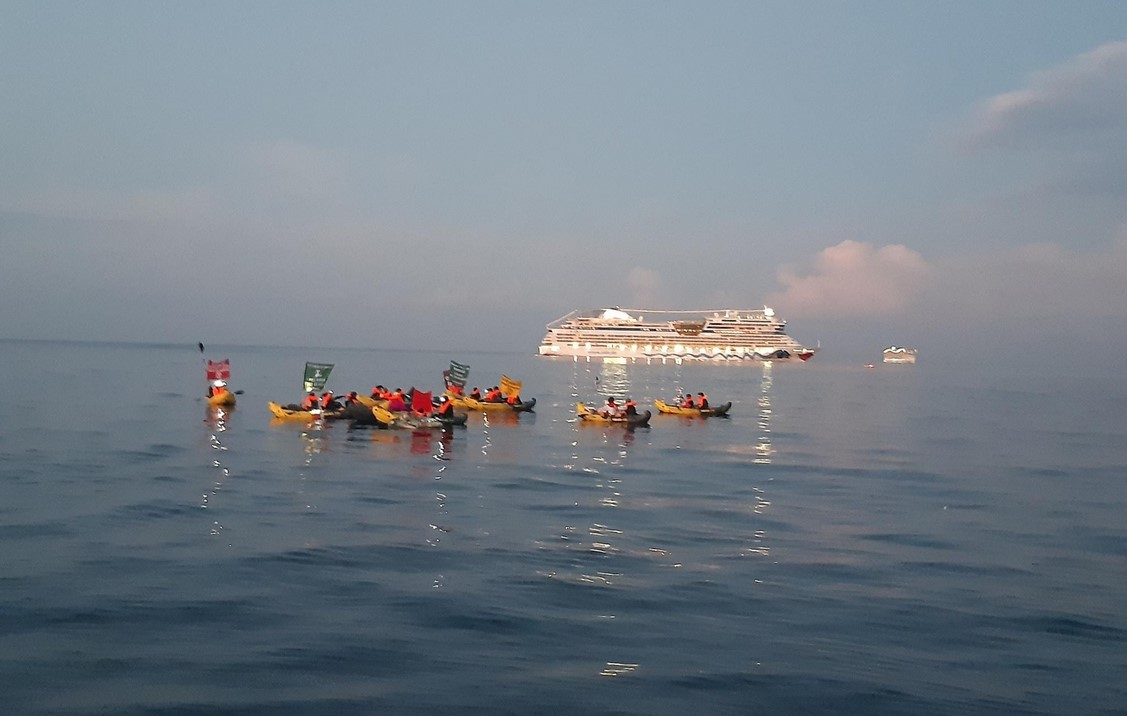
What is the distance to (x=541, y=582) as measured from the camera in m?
14.3

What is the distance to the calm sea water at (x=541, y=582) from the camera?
10.2m

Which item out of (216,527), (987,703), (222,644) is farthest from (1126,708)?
(216,527)

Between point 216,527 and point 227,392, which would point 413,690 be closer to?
point 216,527

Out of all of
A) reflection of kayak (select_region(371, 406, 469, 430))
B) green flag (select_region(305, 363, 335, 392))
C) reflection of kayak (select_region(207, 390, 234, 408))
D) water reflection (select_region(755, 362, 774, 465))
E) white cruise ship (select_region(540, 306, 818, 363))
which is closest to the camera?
water reflection (select_region(755, 362, 774, 465))

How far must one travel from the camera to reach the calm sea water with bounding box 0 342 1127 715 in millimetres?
10164

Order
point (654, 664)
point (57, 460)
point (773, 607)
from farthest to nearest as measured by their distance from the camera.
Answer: point (57, 460)
point (773, 607)
point (654, 664)

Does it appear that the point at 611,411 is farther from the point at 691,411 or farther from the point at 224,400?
the point at 224,400

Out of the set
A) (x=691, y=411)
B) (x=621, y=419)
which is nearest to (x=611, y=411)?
(x=621, y=419)

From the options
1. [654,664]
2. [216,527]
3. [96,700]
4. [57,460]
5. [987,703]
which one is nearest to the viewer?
[96,700]

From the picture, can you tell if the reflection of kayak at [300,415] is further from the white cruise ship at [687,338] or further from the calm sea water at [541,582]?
the white cruise ship at [687,338]

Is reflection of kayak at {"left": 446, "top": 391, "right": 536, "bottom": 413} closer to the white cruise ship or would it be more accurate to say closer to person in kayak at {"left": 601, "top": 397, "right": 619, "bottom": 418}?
person in kayak at {"left": 601, "top": 397, "right": 619, "bottom": 418}

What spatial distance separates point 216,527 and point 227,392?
2853 centimetres

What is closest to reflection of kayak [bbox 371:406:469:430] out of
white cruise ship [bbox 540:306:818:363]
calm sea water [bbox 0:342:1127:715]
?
calm sea water [bbox 0:342:1127:715]

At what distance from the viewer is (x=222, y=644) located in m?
11.0
